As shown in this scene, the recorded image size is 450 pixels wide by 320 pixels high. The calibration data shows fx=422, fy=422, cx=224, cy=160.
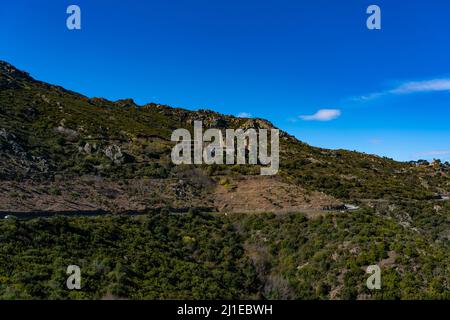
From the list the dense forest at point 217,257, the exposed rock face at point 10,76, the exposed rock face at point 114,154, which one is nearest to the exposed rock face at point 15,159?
the exposed rock face at point 114,154

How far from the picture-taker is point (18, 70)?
87.3 metres

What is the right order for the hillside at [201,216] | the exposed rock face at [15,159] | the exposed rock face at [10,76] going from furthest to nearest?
the exposed rock face at [10,76] < the exposed rock face at [15,159] < the hillside at [201,216]

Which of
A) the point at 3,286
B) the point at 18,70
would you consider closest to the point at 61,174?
the point at 3,286

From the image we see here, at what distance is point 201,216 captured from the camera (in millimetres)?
37812

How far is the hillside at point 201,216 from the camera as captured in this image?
2478 cm

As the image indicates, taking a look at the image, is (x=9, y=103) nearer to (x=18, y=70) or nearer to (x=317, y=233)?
(x=18, y=70)

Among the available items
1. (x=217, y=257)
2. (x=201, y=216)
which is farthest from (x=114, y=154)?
(x=217, y=257)

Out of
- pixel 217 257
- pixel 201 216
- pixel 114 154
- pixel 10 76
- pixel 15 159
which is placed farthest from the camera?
pixel 10 76

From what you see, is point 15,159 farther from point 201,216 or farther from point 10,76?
point 10,76

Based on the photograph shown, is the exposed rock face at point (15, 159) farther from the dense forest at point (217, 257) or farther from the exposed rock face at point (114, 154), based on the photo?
the dense forest at point (217, 257)

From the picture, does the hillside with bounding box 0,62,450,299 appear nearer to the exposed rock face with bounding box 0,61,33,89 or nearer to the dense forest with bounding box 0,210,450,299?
the dense forest with bounding box 0,210,450,299

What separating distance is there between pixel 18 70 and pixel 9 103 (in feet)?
88.3

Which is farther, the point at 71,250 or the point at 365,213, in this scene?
the point at 365,213

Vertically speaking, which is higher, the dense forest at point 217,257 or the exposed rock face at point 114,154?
the exposed rock face at point 114,154
